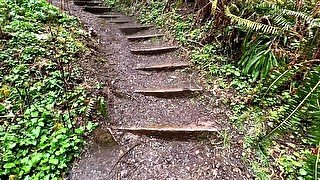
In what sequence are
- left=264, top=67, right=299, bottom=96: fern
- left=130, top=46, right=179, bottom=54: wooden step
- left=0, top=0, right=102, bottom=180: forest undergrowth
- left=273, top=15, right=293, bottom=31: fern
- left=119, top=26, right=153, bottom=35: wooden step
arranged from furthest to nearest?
left=119, top=26, right=153, bottom=35: wooden step → left=130, top=46, right=179, bottom=54: wooden step → left=273, top=15, right=293, bottom=31: fern → left=264, top=67, right=299, bottom=96: fern → left=0, top=0, right=102, bottom=180: forest undergrowth

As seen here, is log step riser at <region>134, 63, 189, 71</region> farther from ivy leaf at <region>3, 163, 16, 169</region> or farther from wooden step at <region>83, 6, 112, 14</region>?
wooden step at <region>83, 6, 112, 14</region>

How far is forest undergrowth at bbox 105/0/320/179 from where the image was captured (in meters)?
2.28

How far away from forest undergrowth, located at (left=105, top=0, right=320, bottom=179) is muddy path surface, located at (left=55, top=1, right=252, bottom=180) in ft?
0.72

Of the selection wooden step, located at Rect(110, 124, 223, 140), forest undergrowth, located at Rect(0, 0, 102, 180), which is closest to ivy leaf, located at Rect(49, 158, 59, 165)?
forest undergrowth, located at Rect(0, 0, 102, 180)

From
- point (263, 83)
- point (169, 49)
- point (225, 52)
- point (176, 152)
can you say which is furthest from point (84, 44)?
point (263, 83)

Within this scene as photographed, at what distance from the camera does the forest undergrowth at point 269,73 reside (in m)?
2.28

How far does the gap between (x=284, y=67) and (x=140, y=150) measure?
80.9 inches

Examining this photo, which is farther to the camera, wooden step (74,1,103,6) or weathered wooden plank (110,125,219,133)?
wooden step (74,1,103,6)

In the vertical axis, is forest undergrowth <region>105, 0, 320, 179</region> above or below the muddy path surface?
above

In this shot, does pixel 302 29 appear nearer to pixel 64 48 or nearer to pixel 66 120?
pixel 66 120

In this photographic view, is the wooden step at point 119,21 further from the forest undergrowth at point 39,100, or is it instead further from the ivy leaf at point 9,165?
the ivy leaf at point 9,165

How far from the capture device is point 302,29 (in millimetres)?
3174

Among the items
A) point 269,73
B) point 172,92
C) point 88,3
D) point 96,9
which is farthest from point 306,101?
point 88,3

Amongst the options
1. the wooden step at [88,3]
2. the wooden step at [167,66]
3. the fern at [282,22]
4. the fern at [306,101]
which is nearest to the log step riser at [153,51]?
the wooden step at [167,66]
